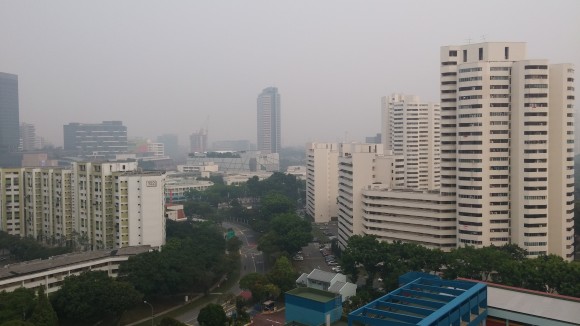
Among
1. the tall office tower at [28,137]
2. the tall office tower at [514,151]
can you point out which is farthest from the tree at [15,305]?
the tall office tower at [28,137]

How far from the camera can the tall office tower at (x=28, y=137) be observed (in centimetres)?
7381

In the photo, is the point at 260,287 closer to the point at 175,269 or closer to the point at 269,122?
the point at 175,269

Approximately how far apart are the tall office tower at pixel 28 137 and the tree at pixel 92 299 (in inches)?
2557

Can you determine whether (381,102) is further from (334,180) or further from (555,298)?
(555,298)

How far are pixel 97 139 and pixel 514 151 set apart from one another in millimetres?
70441

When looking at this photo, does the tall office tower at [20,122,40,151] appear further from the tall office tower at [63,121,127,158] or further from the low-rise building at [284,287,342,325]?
the low-rise building at [284,287,342,325]

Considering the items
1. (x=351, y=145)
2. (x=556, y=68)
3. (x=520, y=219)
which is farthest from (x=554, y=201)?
(x=351, y=145)

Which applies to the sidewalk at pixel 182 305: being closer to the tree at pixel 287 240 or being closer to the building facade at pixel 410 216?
the tree at pixel 287 240

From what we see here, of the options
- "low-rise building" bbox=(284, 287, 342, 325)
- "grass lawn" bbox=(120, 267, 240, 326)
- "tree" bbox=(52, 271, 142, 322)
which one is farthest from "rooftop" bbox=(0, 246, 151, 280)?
"low-rise building" bbox=(284, 287, 342, 325)

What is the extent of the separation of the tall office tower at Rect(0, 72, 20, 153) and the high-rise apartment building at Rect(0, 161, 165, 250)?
42.8 metres

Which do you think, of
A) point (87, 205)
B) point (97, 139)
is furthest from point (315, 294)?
point (97, 139)

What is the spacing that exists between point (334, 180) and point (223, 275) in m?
17.5

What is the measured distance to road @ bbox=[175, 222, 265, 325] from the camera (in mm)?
17688

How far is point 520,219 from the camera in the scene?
64.9ft
